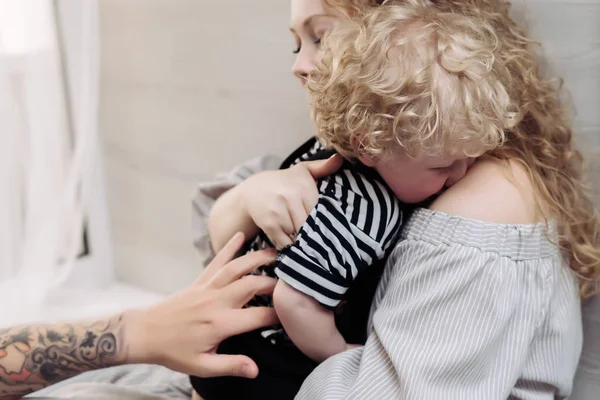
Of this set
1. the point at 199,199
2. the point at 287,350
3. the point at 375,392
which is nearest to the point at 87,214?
the point at 199,199

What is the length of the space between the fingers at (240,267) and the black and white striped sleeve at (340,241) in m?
0.09

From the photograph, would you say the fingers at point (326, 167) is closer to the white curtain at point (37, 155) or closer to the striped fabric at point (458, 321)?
the striped fabric at point (458, 321)

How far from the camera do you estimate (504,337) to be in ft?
2.60

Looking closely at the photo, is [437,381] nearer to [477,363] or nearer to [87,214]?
→ [477,363]

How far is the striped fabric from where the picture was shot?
0.76 meters

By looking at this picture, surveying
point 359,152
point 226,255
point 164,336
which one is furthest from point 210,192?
point 359,152

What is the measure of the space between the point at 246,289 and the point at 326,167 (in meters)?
0.20

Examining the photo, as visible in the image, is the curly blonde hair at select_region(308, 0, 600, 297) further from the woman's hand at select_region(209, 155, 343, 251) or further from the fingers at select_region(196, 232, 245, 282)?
the fingers at select_region(196, 232, 245, 282)

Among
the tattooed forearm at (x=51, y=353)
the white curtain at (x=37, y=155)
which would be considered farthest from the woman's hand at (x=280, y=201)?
the white curtain at (x=37, y=155)

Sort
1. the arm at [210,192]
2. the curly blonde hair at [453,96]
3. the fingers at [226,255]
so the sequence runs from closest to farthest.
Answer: the curly blonde hair at [453,96]
the fingers at [226,255]
the arm at [210,192]

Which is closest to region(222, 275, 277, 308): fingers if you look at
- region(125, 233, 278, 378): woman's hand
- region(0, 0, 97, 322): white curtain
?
region(125, 233, 278, 378): woman's hand

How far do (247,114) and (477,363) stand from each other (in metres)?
0.74

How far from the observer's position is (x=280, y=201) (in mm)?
912

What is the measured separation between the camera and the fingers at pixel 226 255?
988mm
